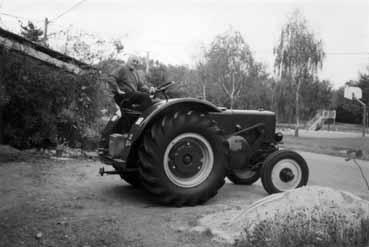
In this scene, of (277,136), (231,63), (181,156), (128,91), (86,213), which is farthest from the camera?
(231,63)

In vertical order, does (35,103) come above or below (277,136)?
above

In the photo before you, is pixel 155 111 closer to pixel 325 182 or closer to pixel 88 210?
pixel 88 210

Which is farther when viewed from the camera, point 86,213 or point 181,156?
point 181,156

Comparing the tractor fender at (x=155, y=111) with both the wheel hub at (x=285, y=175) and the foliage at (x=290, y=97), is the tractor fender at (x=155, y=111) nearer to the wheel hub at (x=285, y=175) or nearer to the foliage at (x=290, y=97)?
the wheel hub at (x=285, y=175)

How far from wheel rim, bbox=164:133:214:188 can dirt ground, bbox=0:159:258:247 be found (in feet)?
1.21

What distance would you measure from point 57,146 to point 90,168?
216 cm

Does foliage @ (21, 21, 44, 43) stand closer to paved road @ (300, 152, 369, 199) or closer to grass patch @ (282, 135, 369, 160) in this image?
paved road @ (300, 152, 369, 199)

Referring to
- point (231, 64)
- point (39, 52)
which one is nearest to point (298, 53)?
point (231, 64)

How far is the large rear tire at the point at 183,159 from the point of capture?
5.30 m

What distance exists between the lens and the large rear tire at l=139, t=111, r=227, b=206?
530cm

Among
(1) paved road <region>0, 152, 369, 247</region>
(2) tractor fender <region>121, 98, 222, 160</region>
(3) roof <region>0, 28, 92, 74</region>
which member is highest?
(3) roof <region>0, 28, 92, 74</region>

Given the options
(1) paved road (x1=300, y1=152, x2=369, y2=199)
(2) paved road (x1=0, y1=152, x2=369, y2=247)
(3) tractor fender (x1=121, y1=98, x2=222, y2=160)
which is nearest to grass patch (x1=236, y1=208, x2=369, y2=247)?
(2) paved road (x1=0, y1=152, x2=369, y2=247)

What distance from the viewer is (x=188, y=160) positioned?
18.2 feet

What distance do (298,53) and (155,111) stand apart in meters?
26.5
